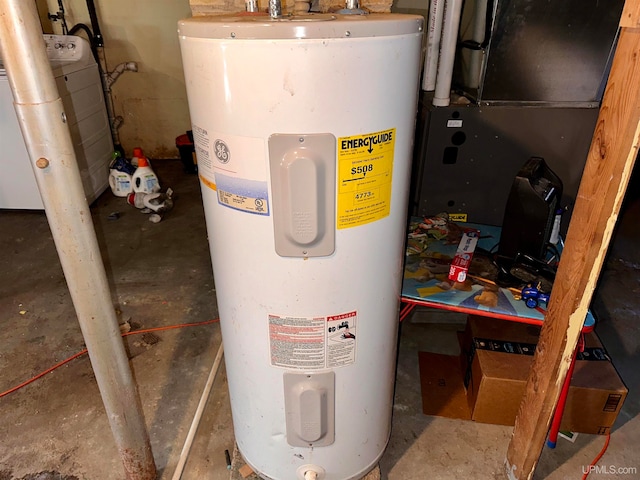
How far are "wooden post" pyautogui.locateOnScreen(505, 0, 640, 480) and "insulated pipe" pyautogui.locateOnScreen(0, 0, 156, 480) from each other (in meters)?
1.07

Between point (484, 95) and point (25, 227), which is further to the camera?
point (25, 227)

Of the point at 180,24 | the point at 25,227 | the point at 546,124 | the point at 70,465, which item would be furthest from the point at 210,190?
the point at 25,227

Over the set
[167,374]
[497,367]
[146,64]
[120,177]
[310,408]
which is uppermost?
[146,64]

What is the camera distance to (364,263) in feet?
3.31

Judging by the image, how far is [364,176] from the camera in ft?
2.98

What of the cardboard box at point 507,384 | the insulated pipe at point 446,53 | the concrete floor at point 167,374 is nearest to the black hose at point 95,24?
the concrete floor at point 167,374

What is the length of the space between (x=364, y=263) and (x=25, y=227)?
9.07 ft

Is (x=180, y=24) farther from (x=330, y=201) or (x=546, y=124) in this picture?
(x=546, y=124)

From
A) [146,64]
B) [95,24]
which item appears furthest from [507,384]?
[95,24]

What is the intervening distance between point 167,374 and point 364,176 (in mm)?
1341

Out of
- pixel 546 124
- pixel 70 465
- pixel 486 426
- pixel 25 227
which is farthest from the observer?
pixel 25 227

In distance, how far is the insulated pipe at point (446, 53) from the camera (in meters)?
1.80

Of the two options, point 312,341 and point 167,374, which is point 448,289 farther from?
point 167,374

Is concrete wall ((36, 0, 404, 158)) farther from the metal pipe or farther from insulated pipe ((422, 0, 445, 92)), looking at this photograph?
the metal pipe
